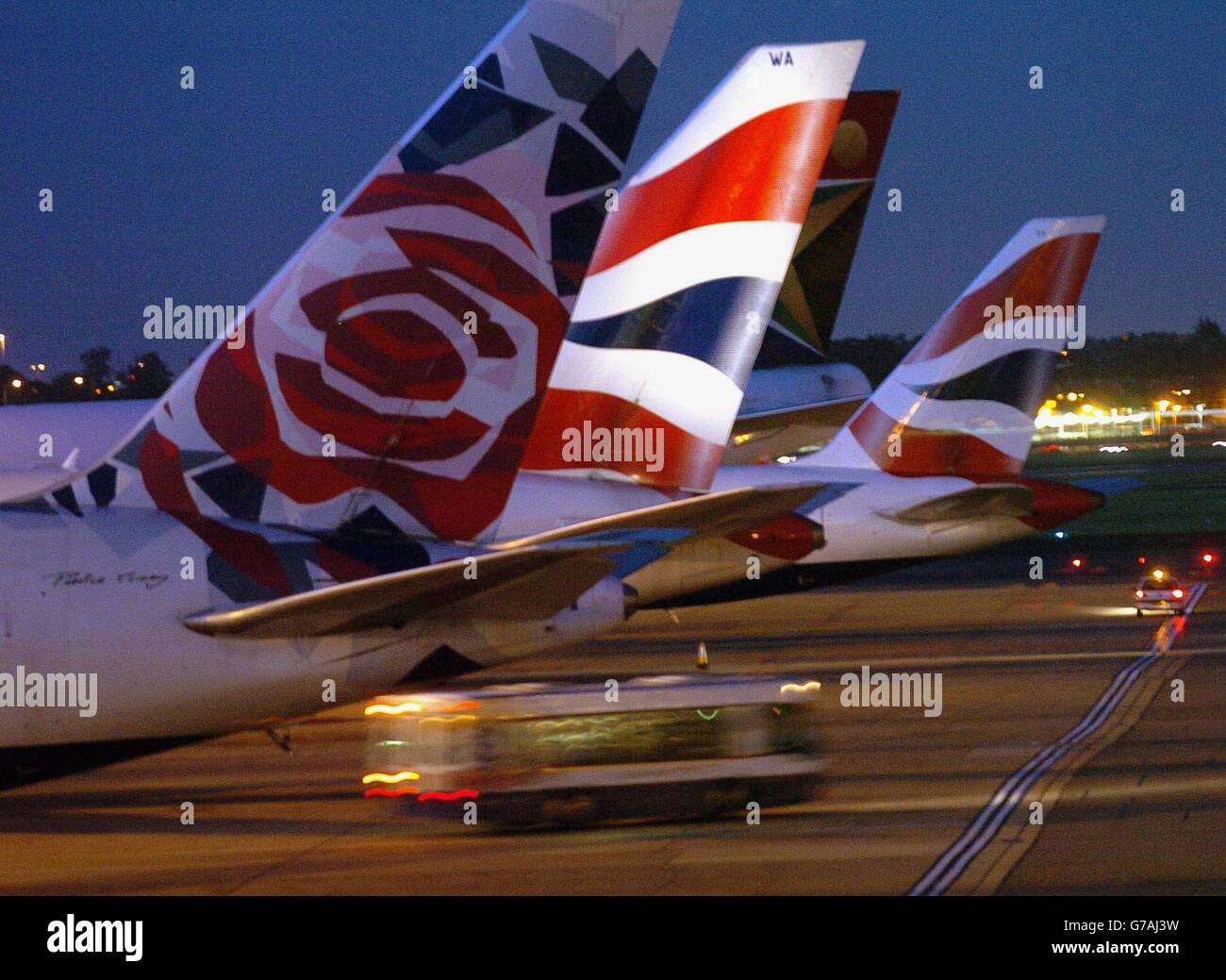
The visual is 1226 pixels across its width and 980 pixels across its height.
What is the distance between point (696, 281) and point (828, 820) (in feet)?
22.0

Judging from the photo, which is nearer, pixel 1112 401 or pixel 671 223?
pixel 671 223

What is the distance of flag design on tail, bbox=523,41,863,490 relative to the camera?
58.7 ft

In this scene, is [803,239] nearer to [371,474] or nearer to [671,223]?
[671,223]

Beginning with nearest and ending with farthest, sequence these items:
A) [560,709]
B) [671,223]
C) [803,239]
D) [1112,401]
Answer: [560,709], [671,223], [803,239], [1112,401]

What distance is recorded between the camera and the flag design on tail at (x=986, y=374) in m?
32.6

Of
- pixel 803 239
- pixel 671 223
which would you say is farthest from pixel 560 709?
pixel 803 239

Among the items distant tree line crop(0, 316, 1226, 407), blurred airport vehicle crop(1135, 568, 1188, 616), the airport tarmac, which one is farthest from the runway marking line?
distant tree line crop(0, 316, 1226, 407)

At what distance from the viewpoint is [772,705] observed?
15352mm

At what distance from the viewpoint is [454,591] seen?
10891mm

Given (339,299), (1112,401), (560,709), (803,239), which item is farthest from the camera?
(1112,401)

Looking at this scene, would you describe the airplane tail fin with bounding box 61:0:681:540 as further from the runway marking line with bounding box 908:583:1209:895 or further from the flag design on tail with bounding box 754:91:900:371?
the flag design on tail with bounding box 754:91:900:371

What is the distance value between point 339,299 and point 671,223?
7762mm

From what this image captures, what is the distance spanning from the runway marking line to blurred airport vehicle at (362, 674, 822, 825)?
6.84 ft

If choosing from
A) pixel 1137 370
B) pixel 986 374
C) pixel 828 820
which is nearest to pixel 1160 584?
pixel 986 374
